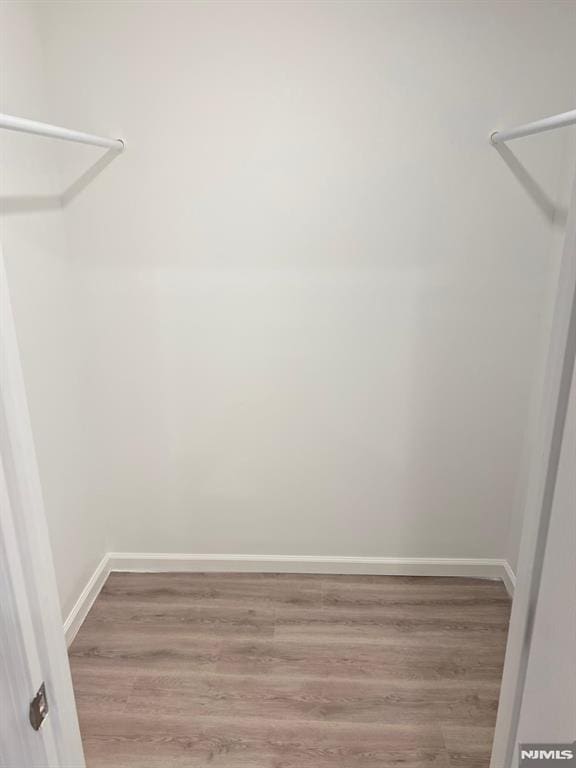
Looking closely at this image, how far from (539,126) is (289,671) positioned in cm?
192

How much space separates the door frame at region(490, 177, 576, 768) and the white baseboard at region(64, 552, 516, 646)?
5.45 ft

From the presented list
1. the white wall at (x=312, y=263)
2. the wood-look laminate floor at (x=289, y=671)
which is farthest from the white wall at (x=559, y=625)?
the white wall at (x=312, y=263)

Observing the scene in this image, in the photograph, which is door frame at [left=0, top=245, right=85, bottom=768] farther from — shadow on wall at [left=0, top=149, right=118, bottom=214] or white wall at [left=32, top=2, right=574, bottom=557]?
white wall at [left=32, top=2, right=574, bottom=557]

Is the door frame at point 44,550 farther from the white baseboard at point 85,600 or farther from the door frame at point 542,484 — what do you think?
the white baseboard at point 85,600

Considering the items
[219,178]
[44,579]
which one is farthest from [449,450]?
[44,579]

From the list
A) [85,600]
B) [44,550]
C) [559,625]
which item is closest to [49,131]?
[44,550]

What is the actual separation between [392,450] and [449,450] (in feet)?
0.77

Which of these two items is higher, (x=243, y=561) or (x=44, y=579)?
(x=44, y=579)

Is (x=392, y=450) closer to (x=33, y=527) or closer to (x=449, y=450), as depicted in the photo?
(x=449, y=450)

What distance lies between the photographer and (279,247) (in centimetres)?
217

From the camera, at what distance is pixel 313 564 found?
260cm

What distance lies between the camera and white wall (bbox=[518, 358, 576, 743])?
0.68 m

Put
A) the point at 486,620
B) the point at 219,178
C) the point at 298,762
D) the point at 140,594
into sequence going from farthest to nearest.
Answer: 1. the point at 140,594
2. the point at 486,620
3. the point at 219,178
4. the point at 298,762

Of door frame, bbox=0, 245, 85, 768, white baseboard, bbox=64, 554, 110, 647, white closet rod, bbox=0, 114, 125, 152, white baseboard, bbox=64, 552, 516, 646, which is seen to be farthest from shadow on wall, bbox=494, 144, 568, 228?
white baseboard, bbox=64, 554, 110, 647
